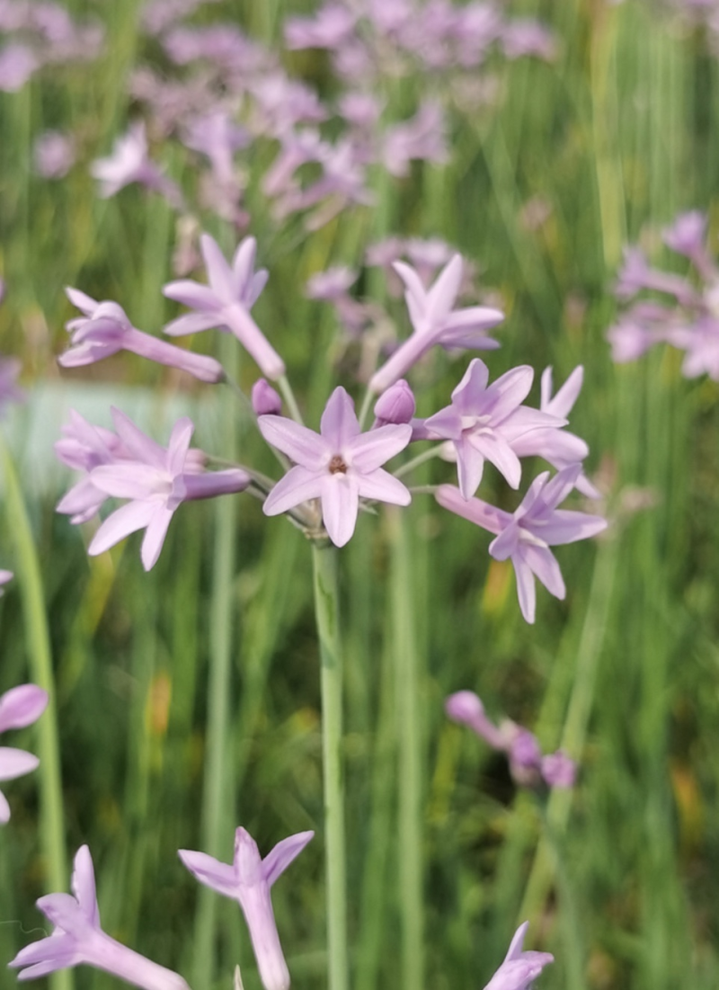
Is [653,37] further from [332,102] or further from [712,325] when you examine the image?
[332,102]

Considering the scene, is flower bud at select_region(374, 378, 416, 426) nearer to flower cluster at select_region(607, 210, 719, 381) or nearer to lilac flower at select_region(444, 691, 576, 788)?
lilac flower at select_region(444, 691, 576, 788)

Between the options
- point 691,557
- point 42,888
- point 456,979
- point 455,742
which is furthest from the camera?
point 691,557

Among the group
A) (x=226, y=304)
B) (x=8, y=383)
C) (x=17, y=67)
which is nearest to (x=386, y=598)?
(x=8, y=383)

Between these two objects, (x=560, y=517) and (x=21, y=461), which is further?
(x=21, y=461)

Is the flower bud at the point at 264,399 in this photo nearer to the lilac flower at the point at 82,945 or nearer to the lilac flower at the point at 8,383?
the lilac flower at the point at 82,945

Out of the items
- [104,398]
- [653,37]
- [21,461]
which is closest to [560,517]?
[21,461]

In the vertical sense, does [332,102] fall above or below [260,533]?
above

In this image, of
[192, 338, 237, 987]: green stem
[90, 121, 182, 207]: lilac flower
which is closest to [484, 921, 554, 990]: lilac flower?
[192, 338, 237, 987]: green stem
